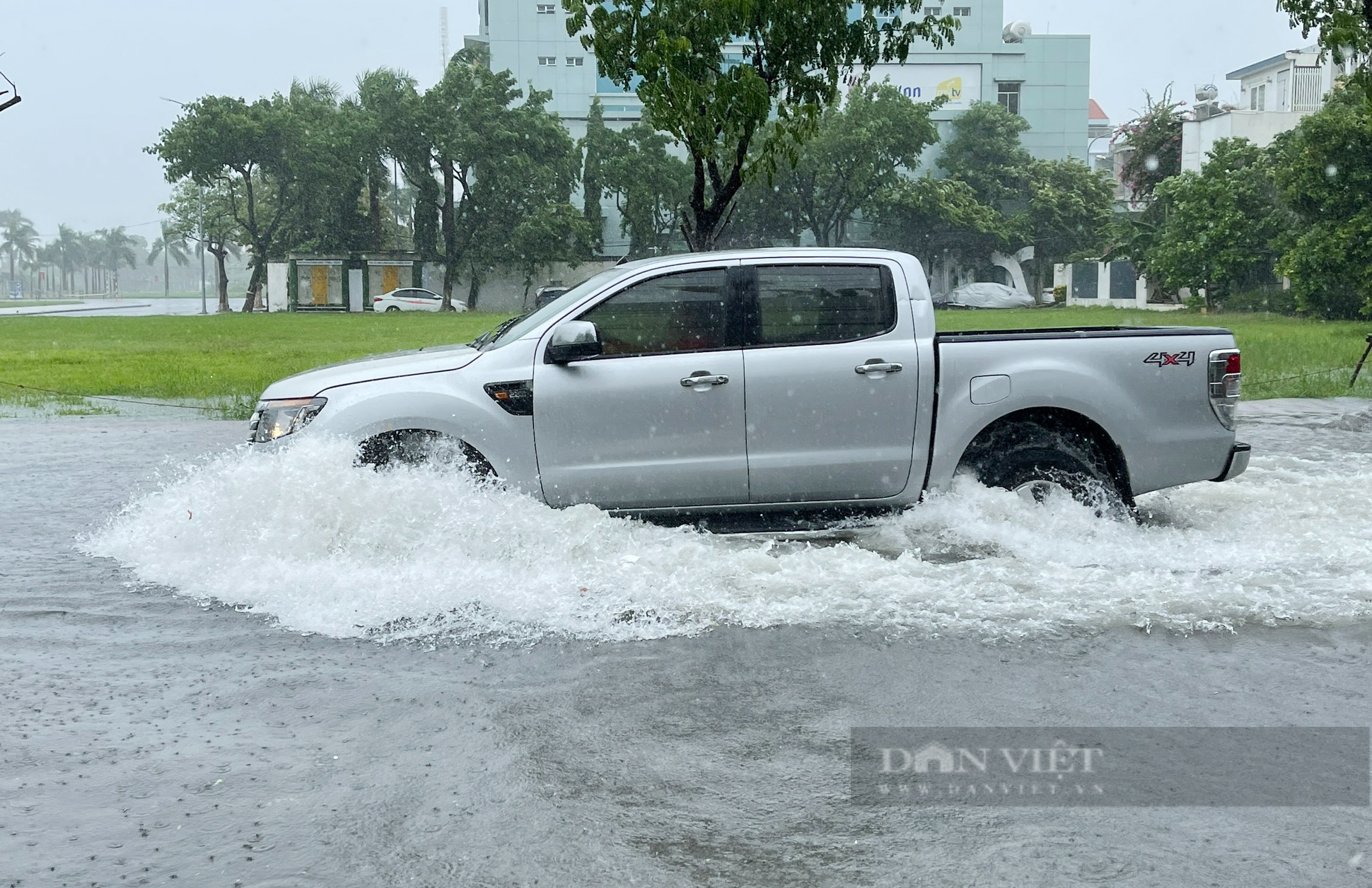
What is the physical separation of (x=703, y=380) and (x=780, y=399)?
43cm

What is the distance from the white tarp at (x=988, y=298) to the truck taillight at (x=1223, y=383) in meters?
49.5

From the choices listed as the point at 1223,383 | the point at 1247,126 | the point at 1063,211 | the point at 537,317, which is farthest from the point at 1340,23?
the point at 1063,211

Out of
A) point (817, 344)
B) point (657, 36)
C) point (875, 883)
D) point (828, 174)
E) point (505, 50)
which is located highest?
point (505, 50)

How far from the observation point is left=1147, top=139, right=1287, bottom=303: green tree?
45281 millimetres

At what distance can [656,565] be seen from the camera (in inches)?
273

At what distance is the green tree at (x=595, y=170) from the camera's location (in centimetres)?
6303

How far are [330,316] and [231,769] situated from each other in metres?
55.6

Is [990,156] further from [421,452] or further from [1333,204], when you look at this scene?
[421,452]

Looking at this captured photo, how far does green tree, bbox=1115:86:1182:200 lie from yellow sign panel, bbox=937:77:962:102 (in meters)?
15.0

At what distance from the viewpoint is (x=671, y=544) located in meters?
7.21

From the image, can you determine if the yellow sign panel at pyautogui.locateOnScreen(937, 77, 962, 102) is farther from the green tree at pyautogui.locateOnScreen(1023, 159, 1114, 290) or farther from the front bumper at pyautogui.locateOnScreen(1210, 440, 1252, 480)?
the front bumper at pyautogui.locateOnScreen(1210, 440, 1252, 480)

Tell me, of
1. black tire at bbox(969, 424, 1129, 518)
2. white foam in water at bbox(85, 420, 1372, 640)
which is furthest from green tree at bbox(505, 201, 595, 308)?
black tire at bbox(969, 424, 1129, 518)

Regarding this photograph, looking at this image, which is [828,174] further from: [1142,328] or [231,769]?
[231,769]

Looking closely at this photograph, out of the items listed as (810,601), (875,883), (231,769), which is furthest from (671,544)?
(875,883)
